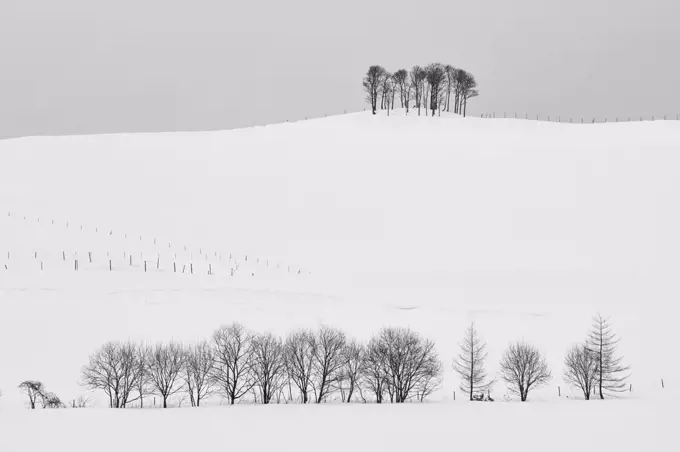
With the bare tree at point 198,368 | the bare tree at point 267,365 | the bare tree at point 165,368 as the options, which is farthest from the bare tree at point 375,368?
the bare tree at point 165,368

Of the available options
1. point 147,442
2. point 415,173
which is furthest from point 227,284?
point 415,173

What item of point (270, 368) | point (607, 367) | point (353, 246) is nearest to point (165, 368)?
point (270, 368)

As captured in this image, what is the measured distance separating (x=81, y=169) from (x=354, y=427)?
227 feet

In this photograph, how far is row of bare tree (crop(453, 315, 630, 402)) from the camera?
145ft

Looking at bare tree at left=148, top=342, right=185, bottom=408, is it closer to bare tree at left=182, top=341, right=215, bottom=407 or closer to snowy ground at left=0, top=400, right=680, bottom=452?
bare tree at left=182, top=341, right=215, bottom=407

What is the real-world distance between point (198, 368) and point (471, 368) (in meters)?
19.2

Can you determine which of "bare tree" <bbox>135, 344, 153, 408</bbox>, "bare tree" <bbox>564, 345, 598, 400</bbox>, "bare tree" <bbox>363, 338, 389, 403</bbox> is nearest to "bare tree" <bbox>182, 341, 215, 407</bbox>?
"bare tree" <bbox>135, 344, 153, 408</bbox>

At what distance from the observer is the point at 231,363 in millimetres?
45062

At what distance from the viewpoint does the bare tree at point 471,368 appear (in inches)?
1745

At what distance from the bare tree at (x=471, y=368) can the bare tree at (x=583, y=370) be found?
5933 mm

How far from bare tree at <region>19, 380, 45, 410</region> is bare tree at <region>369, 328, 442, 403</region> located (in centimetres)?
2262

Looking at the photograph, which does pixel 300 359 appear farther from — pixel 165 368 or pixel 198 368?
pixel 165 368

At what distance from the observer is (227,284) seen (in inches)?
2338

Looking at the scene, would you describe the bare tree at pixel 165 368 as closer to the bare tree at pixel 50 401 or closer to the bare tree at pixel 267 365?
the bare tree at pixel 267 365
